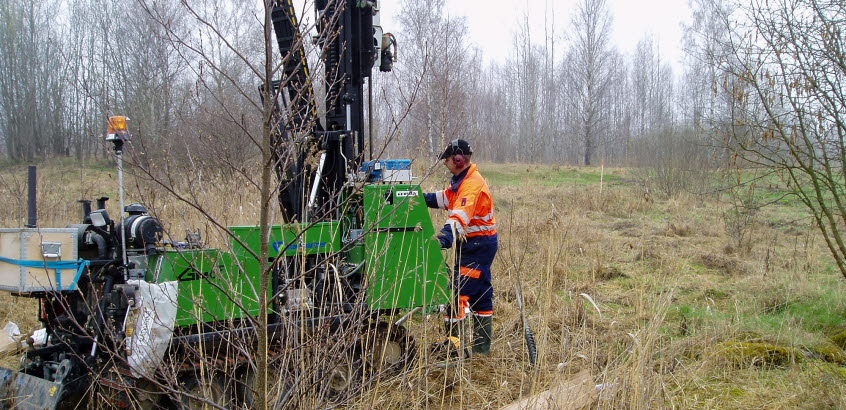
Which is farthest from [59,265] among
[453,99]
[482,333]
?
[453,99]

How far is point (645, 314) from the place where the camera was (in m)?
4.15

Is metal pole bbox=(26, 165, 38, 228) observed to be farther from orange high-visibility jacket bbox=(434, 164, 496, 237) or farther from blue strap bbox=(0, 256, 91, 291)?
orange high-visibility jacket bbox=(434, 164, 496, 237)

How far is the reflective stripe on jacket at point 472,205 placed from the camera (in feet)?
14.3

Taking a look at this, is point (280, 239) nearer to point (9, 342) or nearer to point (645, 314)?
point (645, 314)

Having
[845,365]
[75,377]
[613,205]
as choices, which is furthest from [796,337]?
[613,205]

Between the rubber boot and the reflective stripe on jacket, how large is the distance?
2.21ft

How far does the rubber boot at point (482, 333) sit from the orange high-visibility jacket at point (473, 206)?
673 mm

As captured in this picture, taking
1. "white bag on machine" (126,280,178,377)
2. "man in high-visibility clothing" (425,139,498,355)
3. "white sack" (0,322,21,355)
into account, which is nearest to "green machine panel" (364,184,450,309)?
"man in high-visibility clothing" (425,139,498,355)

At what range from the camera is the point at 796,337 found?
5121mm

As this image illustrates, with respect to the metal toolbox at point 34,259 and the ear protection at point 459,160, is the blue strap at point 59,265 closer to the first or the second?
the metal toolbox at point 34,259

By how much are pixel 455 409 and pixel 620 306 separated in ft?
12.1

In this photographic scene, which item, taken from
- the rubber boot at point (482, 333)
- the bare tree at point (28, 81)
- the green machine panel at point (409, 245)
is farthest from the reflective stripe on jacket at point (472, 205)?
the bare tree at point (28, 81)

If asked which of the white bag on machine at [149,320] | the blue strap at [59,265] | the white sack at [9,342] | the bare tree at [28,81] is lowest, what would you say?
the white sack at [9,342]

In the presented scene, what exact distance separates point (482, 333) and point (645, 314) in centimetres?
126
